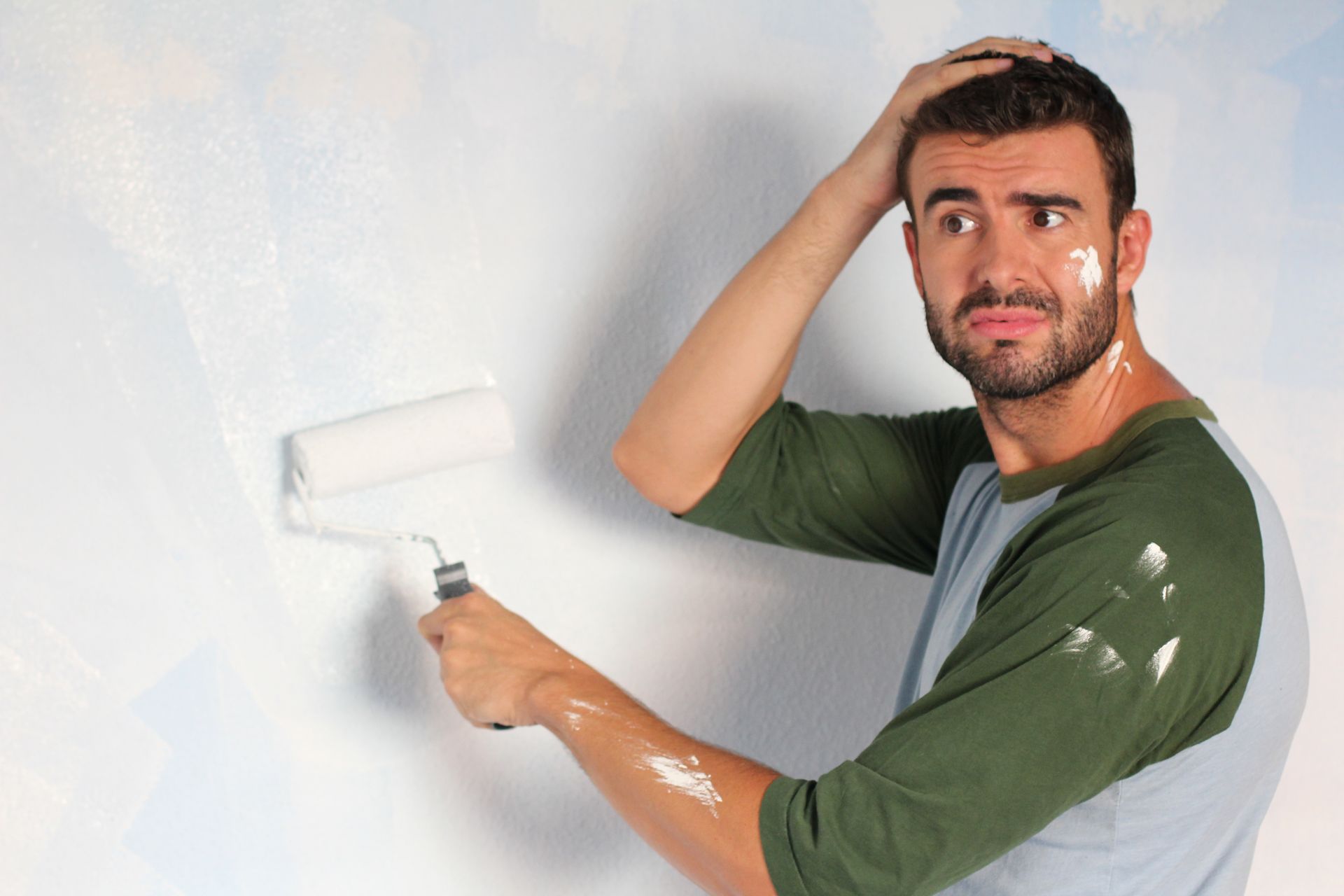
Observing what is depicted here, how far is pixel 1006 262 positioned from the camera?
113 centimetres

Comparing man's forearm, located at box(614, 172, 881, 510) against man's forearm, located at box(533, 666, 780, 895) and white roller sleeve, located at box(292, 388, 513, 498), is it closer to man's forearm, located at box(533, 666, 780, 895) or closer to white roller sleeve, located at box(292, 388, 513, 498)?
white roller sleeve, located at box(292, 388, 513, 498)

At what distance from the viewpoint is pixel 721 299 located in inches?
53.0

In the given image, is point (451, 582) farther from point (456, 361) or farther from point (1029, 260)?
point (1029, 260)

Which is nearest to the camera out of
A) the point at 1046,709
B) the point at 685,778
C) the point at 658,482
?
the point at 1046,709

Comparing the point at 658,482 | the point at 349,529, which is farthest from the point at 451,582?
the point at 658,482

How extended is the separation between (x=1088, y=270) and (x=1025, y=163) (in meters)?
0.12

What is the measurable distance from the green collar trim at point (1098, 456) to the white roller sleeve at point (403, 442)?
0.54m

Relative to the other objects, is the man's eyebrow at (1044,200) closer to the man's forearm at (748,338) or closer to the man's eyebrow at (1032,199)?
the man's eyebrow at (1032,199)

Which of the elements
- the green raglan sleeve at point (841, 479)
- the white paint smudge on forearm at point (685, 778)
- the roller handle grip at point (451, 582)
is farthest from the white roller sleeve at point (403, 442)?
the white paint smudge on forearm at point (685, 778)

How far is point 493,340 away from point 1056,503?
2.16 ft

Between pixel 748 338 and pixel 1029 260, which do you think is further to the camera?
pixel 748 338

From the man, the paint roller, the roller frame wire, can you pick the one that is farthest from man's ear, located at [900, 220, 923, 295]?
the roller frame wire

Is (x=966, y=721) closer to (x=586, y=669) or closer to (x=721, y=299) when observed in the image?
(x=586, y=669)

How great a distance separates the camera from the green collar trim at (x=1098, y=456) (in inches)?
44.1
